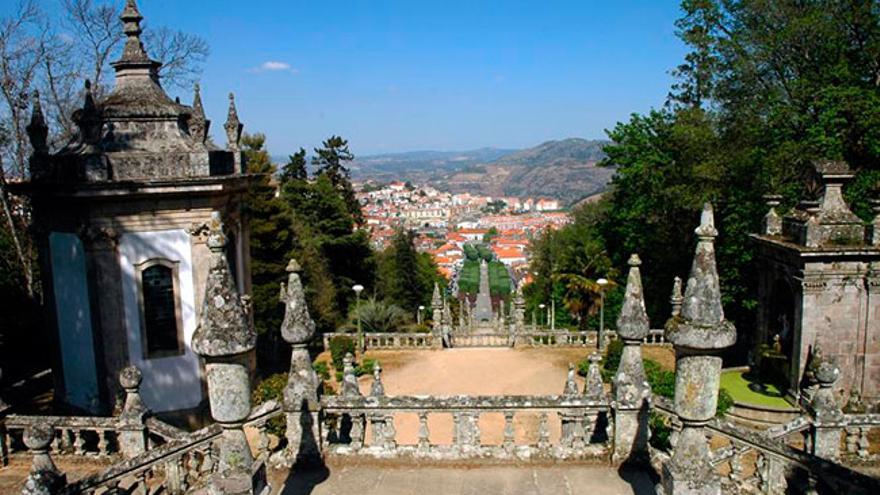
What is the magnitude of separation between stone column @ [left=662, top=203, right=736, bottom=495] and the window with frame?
1349 centimetres

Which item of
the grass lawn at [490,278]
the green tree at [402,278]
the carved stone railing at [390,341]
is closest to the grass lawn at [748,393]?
the carved stone railing at [390,341]

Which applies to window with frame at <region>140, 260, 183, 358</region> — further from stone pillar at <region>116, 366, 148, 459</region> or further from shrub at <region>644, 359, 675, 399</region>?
shrub at <region>644, 359, 675, 399</region>

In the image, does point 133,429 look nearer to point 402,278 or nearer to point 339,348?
point 339,348

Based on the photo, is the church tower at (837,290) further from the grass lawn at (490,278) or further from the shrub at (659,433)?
the grass lawn at (490,278)

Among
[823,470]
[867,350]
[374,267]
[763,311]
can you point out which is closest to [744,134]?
[763,311]

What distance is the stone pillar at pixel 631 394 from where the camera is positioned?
9.66 meters

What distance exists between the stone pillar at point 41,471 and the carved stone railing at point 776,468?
27.8ft

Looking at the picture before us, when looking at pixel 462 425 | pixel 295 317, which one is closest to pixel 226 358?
pixel 295 317

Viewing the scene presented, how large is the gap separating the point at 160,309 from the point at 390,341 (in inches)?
524

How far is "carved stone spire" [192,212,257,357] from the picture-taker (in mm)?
6445

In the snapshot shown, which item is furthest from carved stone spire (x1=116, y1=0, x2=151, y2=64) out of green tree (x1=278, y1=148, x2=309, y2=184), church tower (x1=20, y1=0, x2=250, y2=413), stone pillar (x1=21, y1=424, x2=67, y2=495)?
green tree (x1=278, y1=148, x2=309, y2=184)

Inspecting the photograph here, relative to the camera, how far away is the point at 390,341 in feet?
92.9

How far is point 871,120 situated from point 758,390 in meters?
11.4

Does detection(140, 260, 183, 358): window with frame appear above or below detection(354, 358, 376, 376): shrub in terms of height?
above
